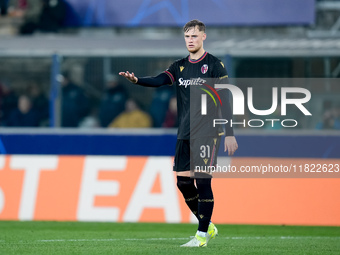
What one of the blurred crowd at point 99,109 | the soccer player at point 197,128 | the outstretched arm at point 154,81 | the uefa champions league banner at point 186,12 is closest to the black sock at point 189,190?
the soccer player at point 197,128

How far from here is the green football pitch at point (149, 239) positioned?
734cm

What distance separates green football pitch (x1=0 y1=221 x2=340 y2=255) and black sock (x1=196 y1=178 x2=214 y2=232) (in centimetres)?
24

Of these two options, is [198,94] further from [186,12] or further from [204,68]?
[186,12]

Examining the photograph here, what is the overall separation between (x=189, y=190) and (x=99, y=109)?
6.93 meters

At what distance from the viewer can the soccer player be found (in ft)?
24.7

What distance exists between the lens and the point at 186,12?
19312mm

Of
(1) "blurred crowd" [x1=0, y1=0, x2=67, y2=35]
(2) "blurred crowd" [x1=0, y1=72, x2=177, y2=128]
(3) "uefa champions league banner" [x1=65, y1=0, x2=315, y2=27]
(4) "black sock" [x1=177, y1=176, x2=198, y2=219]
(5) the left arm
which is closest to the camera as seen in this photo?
(5) the left arm

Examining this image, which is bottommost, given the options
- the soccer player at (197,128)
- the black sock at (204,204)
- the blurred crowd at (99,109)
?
the blurred crowd at (99,109)

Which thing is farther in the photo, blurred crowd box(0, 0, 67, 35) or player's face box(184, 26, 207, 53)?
blurred crowd box(0, 0, 67, 35)

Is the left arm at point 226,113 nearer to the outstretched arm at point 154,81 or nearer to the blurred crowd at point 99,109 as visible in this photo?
the outstretched arm at point 154,81

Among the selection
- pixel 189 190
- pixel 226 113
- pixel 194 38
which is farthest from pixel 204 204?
pixel 194 38

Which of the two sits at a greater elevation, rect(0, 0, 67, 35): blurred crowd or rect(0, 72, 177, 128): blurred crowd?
rect(0, 0, 67, 35): blurred crowd

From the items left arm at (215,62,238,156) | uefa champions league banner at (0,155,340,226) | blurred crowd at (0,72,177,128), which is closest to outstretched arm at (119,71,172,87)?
left arm at (215,62,238,156)

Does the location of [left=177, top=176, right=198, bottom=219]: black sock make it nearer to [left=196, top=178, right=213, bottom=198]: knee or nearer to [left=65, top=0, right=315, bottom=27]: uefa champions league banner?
[left=196, top=178, right=213, bottom=198]: knee
